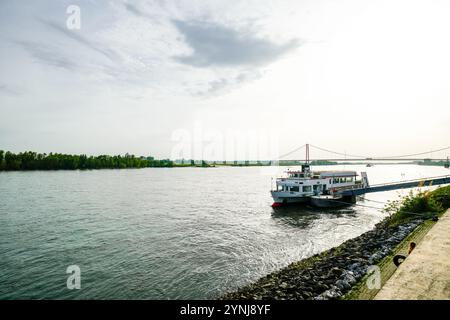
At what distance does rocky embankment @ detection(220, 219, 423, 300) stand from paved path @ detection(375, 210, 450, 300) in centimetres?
216

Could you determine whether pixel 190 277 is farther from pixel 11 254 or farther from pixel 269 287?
pixel 11 254

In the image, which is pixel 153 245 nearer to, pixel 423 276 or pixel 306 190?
pixel 423 276

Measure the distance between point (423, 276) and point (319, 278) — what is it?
4.58 m

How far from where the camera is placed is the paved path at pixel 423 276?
7.29 m

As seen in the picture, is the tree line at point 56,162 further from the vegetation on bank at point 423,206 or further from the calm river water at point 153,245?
the vegetation on bank at point 423,206

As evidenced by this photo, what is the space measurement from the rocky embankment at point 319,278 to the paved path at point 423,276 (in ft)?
A: 7.10

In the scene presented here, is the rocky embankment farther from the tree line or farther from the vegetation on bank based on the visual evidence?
the tree line

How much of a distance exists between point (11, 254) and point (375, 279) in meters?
22.9

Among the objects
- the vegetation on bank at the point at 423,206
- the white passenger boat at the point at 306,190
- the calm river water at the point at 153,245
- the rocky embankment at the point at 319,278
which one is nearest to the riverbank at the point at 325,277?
the rocky embankment at the point at 319,278

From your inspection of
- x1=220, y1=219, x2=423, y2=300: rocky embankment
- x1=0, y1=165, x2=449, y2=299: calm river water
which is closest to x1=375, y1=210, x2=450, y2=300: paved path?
x1=220, y1=219, x2=423, y2=300: rocky embankment

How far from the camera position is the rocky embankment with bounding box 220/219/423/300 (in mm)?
10547
